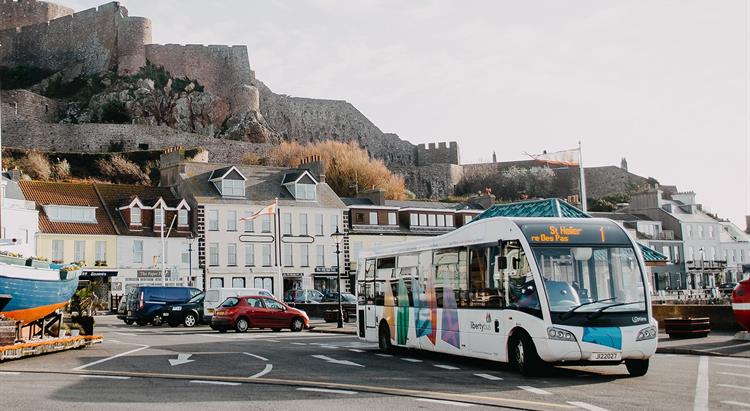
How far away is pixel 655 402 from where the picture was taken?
11.6 m

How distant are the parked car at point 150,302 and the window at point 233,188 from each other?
1942cm

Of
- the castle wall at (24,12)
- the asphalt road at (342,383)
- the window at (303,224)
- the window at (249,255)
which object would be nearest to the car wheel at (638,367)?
the asphalt road at (342,383)

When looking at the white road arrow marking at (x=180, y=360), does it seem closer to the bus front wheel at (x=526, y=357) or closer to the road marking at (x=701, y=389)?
the bus front wheel at (x=526, y=357)

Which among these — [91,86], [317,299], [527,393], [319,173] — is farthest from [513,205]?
[91,86]

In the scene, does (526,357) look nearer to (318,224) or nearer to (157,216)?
(157,216)

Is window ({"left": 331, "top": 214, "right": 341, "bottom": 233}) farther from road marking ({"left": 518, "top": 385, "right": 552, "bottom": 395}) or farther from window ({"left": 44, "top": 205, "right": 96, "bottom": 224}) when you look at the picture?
road marking ({"left": 518, "top": 385, "right": 552, "bottom": 395})

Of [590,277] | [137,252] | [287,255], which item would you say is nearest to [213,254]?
[137,252]

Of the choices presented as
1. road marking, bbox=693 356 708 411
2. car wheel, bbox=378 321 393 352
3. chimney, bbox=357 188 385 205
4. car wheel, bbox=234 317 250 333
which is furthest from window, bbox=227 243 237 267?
road marking, bbox=693 356 708 411

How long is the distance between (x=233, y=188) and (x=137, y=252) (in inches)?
286

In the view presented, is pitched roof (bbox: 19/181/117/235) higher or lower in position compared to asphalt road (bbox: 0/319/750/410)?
higher

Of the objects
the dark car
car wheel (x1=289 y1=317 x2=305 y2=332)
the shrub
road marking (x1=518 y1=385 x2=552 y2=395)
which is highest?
the shrub

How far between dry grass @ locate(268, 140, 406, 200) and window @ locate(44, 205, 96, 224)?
97.0 ft

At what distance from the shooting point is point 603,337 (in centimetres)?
1412

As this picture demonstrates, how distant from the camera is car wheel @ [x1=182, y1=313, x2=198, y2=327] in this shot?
119ft
